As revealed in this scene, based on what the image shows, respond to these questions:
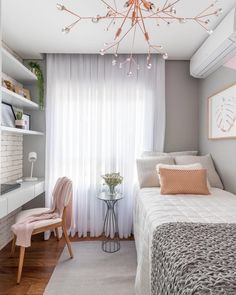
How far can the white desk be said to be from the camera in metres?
2.09

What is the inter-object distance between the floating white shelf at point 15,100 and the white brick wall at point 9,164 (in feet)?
1.34

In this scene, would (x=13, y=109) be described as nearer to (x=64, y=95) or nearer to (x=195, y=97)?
(x=64, y=95)

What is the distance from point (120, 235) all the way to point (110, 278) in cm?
100

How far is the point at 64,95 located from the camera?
128 inches

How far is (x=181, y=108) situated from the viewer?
3.46 meters

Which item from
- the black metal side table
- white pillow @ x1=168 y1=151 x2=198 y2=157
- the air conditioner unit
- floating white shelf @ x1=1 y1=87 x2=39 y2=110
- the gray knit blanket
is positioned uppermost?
the air conditioner unit

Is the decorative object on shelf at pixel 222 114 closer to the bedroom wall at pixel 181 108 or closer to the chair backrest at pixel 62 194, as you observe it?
the bedroom wall at pixel 181 108

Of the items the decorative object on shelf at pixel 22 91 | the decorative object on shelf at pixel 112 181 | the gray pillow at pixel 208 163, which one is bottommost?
the decorative object on shelf at pixel 112 181

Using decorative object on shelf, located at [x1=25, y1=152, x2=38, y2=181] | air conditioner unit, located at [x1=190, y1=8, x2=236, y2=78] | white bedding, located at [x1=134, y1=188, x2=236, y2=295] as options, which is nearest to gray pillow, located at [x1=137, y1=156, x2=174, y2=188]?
white bedding, located at [x1=134, y1=188, x2=236, y2=295]

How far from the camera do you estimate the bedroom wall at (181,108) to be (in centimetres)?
343

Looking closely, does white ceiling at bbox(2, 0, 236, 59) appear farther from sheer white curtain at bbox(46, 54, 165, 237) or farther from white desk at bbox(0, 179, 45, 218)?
white desk at bbox(0, 179, 45, 218)

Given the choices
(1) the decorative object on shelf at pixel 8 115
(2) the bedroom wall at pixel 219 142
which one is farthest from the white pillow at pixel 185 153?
(1) the decorative object on shelf at pixel 8 115

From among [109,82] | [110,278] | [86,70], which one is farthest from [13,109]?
[110,278]

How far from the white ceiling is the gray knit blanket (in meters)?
1.88
